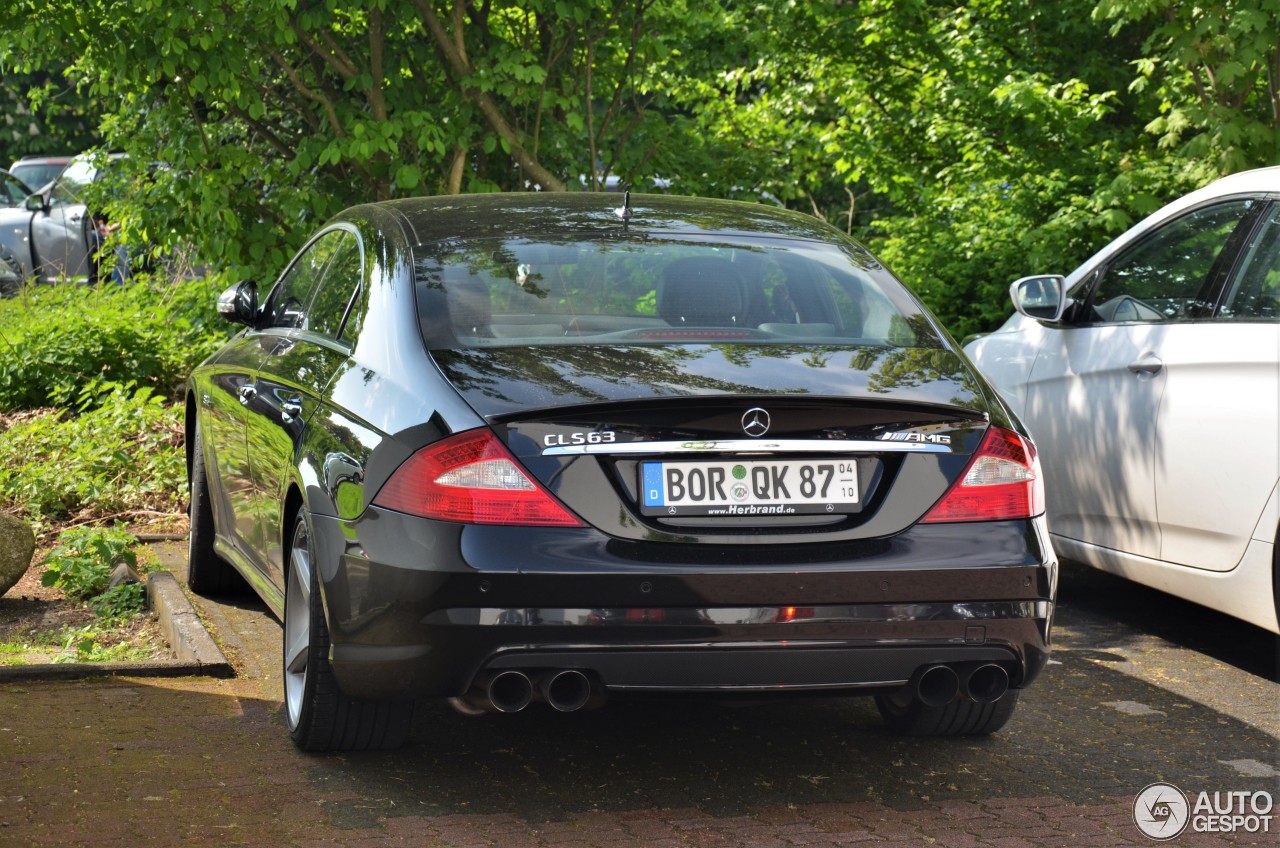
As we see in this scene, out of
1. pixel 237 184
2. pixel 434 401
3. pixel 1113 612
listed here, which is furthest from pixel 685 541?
pixel 237 184

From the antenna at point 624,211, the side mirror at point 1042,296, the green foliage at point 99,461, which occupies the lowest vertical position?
the green foliage at point 99,461

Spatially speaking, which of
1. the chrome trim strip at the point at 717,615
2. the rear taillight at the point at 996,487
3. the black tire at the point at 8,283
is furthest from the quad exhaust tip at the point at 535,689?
the black tire at the point at 8,283

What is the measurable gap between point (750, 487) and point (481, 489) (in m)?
0.61

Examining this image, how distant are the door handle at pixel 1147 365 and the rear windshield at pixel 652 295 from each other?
1.42 m

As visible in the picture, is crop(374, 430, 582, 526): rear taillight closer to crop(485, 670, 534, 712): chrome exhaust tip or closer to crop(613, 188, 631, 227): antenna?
crop(485, 670, 534, 712): chrome exhaust tip

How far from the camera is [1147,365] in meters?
Result: 5.79

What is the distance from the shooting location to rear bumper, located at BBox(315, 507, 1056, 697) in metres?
3.67

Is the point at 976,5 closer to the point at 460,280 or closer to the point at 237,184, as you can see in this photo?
the point at 237,184

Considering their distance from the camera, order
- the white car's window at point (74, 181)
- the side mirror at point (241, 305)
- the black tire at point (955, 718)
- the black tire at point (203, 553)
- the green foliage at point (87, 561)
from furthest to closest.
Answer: the white car's window at point (74, 181) < the green foliage at point (87, 561) < the black tire at point (203, 553) < the side mirror at point (241, 305) < the black tire at point (955, 718)

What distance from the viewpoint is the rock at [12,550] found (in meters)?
6.66

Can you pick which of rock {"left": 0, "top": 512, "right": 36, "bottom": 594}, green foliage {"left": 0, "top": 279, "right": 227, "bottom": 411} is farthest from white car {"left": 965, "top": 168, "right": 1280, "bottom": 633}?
green foliage {"left": 0, "top": 279, "right": 227, "bottom": 411}

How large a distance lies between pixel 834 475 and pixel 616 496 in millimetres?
511

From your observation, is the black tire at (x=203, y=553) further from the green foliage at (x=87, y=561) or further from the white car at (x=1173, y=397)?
the white car at (x=1173, y=397)

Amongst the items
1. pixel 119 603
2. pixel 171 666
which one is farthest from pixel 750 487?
pixel 119 603
